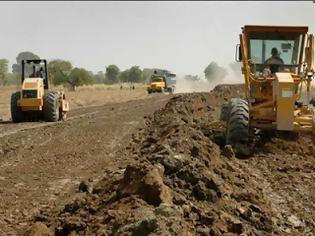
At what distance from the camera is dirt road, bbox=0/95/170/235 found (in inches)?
300

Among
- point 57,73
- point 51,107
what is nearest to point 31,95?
point 51,107

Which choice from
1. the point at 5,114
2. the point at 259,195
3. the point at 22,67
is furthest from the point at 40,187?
the point at 5,114

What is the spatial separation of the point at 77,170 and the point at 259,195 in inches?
153

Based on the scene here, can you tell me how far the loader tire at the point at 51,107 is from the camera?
19.2m

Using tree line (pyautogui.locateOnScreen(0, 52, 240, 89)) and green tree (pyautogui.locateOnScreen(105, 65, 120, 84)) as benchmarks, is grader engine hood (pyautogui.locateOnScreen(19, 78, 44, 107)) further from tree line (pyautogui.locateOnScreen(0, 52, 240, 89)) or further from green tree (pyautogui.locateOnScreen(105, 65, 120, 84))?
green tree (pyautogui.locateOnScreen(105, 65, 120, 84))

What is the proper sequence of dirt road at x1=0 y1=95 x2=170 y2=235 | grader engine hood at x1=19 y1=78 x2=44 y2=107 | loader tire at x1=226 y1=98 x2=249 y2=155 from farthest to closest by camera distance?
grader engine hood at x1=19 y1=78 x2=44 y2=107 → loader tire at x1=226 y1=98 x2=249 y2=155 → dirt road at x1=0 y1=95 x2=170 y2=235

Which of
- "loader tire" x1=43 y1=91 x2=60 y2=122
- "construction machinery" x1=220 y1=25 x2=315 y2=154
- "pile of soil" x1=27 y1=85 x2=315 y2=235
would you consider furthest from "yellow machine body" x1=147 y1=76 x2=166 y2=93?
"pile of soil" x1=27 y1=85 x2=315 y2=235

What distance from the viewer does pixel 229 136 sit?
36.3 feet

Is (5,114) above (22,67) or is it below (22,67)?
below

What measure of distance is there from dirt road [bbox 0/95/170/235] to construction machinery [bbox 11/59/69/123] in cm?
140

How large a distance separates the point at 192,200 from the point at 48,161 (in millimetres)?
5300

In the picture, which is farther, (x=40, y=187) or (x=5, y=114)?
(x=5, y=114)

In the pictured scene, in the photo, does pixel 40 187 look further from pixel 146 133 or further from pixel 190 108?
pixel 190 108

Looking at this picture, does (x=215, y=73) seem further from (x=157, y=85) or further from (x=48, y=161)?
(x=48, y=161)
